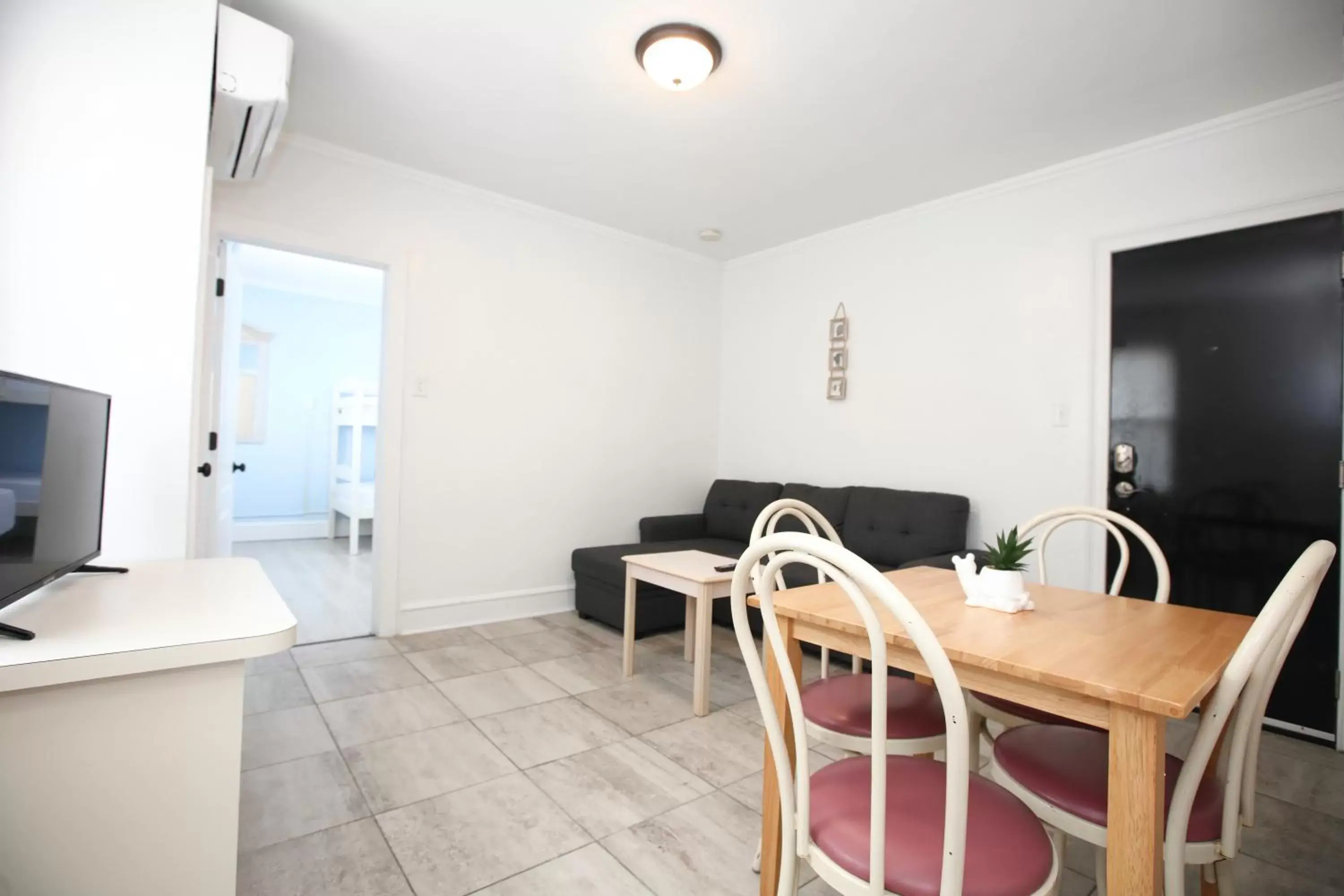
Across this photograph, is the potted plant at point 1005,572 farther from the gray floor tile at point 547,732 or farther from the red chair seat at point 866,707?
the gray floor tile at point 547,732

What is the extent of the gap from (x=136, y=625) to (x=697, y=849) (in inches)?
52.2

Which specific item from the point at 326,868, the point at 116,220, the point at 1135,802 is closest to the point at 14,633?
the point at 326,868

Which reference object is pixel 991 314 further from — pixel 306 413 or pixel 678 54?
pixel 306 413

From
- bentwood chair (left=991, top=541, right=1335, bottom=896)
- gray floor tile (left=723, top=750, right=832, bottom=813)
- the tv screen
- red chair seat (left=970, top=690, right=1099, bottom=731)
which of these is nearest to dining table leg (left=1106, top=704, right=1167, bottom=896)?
bentwood chair (left=991, top=541, right=1335, bottom=896)

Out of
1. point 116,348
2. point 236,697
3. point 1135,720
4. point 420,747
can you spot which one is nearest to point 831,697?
point 1135,720

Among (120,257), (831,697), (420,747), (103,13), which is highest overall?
(103,13)

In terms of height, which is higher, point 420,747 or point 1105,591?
point 1105,591

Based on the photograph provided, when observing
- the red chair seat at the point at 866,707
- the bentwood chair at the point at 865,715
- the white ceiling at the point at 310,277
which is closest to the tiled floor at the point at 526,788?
the bentwood chair at the point at 865,715

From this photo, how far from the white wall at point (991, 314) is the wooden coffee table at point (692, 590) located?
4.21ft

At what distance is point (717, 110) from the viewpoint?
2.54m

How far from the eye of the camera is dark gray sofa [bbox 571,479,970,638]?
3.07 m

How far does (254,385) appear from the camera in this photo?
619cm

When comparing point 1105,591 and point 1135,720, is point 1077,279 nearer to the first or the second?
point 1105,591

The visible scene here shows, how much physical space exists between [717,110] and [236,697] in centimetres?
252
